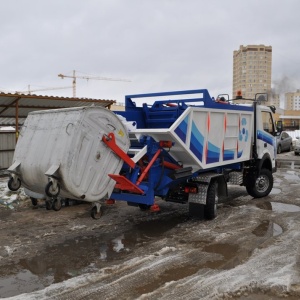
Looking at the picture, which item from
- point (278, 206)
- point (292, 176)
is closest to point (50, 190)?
point (278, 206)

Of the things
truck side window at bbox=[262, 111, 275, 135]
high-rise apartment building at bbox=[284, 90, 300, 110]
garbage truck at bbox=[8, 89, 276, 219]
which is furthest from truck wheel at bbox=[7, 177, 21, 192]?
high-rise apartment building at bbox=[284, 90, 300, 110]

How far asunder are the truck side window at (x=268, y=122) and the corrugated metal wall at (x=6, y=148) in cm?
951

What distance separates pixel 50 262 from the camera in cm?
526

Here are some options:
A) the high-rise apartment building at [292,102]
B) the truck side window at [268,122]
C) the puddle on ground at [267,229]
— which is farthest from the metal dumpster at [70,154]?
the high-rise apartment building at [292,102]

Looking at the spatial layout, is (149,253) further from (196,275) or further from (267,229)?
(267,229)

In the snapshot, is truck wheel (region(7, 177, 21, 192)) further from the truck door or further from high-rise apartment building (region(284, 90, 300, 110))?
high-rise apartment building (region(284, 90, 300, 110))

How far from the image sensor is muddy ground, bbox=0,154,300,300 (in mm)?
4316

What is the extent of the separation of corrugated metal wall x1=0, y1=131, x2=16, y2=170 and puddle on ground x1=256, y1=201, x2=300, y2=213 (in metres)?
9.58

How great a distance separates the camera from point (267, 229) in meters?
6.84

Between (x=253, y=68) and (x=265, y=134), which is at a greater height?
(x=253, y=68)

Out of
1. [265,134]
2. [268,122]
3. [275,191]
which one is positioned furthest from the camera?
[275,191]

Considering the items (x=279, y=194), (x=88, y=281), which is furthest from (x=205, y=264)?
(x=279, y=194)

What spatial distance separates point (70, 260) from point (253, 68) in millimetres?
42374

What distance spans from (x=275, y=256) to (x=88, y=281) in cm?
270
